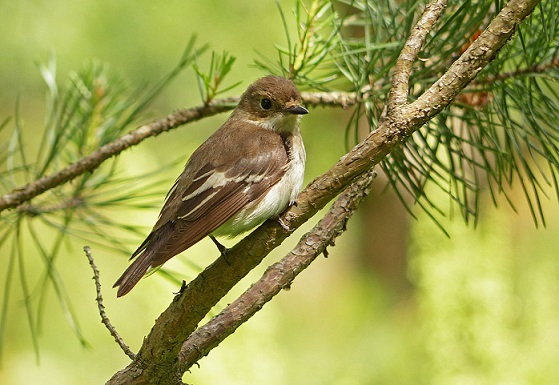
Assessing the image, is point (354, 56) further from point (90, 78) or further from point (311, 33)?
point (90, 78)

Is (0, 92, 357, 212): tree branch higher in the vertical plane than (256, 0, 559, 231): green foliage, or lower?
higher

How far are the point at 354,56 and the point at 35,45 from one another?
84.0 inches

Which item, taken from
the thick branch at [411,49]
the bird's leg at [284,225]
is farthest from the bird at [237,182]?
the thick branch at [411,49]

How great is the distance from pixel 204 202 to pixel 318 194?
707 millimetres

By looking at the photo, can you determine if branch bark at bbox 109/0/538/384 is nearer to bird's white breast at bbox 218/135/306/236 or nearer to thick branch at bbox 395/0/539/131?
thick branch at bbox 395/0/539/131

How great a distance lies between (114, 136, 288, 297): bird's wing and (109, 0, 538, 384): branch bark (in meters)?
0.32

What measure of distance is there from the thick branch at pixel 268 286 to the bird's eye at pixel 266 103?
3.06 ft

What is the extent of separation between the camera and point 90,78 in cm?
256

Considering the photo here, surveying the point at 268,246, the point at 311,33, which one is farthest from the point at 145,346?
the point at 311,33

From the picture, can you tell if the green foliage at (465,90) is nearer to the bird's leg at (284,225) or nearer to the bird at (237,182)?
the bird at (237,182)

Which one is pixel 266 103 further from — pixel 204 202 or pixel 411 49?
pixel 411 49

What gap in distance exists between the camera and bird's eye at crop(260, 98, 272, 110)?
2688mm

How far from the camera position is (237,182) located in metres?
2.36

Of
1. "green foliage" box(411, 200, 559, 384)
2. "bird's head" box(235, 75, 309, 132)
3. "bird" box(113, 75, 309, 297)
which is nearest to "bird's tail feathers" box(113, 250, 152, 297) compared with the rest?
"bird" box(113, 75, 309, 297)
